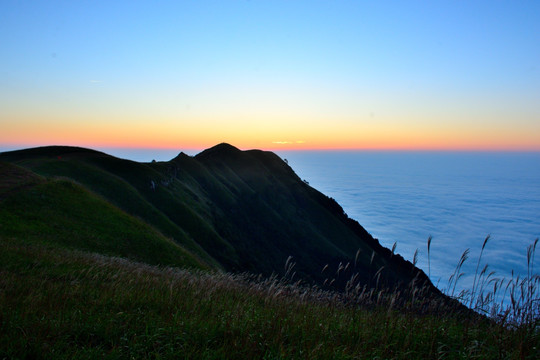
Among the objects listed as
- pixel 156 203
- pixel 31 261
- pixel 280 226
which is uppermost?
pixel 31 261

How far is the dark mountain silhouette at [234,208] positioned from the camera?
44969 mm

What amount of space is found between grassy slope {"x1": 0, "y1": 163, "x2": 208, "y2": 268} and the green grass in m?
16.3

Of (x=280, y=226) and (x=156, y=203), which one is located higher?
(x=156, y=203)

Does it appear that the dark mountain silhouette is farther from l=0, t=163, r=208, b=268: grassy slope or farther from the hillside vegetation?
the hillside vegetation

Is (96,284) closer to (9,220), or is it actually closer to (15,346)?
(15,346)

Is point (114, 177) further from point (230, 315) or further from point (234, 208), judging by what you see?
point (230, 315)

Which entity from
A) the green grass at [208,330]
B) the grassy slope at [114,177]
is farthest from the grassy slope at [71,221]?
the green grass at [208,330]

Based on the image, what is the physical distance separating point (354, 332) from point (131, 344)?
322 cm

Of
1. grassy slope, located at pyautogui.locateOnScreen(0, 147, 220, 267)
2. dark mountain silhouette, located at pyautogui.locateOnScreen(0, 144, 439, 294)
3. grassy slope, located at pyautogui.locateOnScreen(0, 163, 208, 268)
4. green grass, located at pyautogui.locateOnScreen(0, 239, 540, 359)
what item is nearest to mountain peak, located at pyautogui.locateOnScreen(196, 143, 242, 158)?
dark mountain silhouette, located at pyautogui.locateOnScreen(0, 144, 439, 294)

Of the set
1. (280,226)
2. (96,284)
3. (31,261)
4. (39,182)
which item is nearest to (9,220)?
(39,182)

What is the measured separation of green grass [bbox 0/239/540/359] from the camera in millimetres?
4129

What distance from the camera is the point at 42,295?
5.84m

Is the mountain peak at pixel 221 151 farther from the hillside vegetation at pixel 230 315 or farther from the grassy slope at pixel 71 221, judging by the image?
the hillside vegetation at pixel 230 315

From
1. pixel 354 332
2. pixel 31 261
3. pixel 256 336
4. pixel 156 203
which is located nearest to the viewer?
pixel 256 336
